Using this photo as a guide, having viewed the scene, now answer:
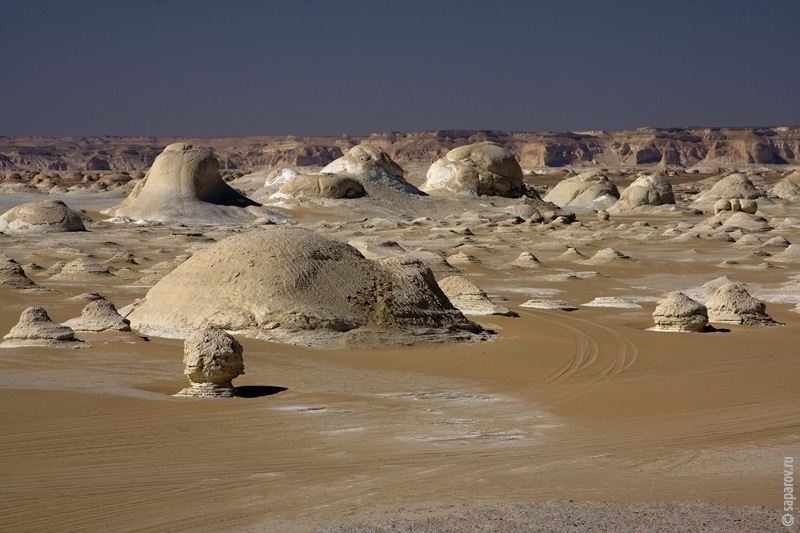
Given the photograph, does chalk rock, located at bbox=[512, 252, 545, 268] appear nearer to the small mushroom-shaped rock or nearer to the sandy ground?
the sandy ground

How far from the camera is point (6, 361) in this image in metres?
10.2

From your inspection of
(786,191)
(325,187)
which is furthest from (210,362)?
(786,191)

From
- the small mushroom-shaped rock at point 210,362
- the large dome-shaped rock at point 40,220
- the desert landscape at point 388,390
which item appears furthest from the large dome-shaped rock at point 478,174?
the small mushroom-shaped rock at point 210,362

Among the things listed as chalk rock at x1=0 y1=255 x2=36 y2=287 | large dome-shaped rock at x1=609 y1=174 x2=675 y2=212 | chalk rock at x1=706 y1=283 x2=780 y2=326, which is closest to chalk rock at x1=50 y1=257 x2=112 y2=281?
chalk rock at x1=0 y1=255 x2=36 y2=287

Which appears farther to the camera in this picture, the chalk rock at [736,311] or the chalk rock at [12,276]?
the chalk rock at [12,276]

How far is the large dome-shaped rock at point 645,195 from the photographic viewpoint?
1757 inches

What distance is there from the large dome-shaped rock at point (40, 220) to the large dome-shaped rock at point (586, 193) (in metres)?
23.2

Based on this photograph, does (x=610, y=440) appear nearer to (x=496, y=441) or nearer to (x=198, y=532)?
(x=496, y=441)

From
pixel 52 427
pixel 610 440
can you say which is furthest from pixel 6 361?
pixel 610 440

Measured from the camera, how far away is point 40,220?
1178 inches

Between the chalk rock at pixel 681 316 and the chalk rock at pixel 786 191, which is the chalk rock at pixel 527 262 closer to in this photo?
the chalk rock at pixel 681 316

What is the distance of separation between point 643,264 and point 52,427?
63.6ft

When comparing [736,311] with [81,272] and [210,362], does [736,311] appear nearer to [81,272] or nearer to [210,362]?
[210,362]

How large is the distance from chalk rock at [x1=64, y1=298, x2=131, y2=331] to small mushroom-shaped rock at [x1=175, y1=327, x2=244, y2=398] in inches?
119
